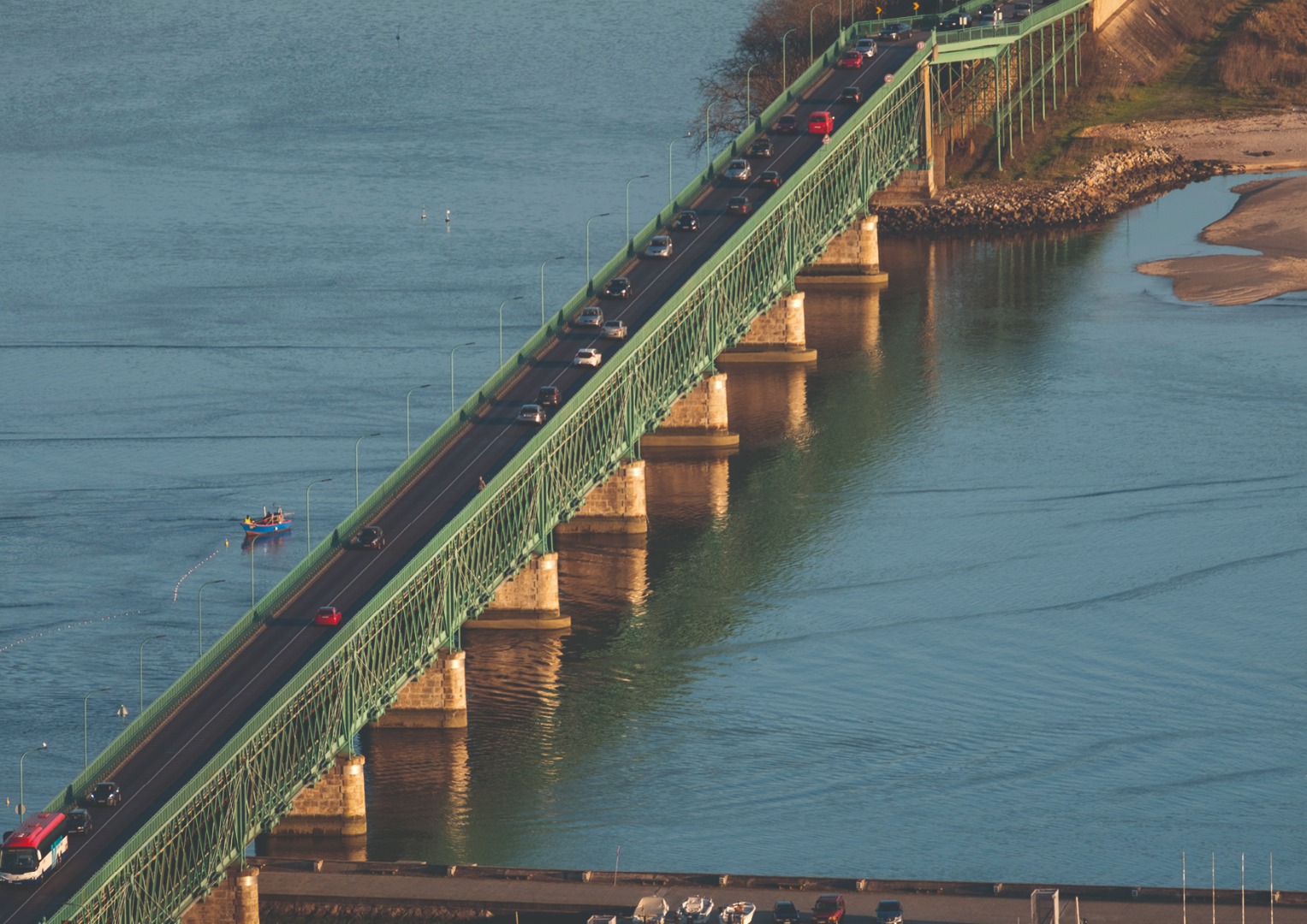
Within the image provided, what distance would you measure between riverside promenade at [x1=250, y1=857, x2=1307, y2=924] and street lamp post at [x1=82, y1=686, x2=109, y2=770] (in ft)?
47.4

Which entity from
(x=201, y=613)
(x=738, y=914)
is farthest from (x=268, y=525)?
(x=738, y=914)

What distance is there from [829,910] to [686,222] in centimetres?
7525

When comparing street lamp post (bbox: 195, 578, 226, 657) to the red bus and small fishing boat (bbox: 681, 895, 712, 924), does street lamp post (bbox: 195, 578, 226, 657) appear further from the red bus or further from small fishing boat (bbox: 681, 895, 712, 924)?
small fishing boat (bbox: 681, 895, 712, 924)

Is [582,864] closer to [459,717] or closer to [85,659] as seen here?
[459,717]

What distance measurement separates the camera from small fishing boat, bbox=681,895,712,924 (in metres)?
111

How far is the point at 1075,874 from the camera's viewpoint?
119 metres

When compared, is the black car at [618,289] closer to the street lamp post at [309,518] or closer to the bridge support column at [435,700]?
the street lamp post at [309,518]

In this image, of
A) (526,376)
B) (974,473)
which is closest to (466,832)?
(526,376)

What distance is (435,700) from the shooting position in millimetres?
135125

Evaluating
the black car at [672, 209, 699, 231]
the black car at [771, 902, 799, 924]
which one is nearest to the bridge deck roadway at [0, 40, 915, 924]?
the black car at [672, 209, 699, 231]

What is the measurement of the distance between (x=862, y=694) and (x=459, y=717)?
692 inches

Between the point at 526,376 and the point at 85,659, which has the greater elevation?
the point at 526,376

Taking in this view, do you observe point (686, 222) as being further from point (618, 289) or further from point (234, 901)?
point (234, 901)

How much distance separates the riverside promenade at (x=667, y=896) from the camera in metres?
112
